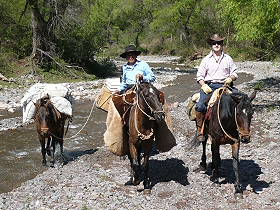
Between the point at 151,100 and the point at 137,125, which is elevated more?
the point at 151,100

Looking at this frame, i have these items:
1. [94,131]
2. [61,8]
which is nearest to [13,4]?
[61,8]

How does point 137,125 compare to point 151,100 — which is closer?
point 151,100

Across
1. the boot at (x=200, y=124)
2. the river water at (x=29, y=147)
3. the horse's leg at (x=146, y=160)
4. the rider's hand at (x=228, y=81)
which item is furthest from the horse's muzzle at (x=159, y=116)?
the river water at (x=29, y=147)

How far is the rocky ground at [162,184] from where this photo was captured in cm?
768

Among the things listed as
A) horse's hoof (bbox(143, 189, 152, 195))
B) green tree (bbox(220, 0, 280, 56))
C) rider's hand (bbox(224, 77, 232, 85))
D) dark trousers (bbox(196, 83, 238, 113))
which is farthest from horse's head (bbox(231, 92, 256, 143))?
green tree (bbox(220, 0, 280, 56))

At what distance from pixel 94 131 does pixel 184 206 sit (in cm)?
780

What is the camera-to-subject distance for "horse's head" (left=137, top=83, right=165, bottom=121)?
7.61 metres

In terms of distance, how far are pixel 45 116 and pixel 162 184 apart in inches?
130

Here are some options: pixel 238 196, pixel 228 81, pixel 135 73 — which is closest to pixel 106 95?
pixel 135 73

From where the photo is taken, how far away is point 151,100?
25.5 ft

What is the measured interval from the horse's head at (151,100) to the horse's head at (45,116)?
117 inches

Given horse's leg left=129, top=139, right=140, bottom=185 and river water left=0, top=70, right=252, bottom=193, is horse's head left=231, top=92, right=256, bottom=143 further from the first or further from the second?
river water left=0, top=70, right=252, bottom=193

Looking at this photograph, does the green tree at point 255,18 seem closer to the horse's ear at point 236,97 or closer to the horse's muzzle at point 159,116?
the horse's ear at point 236,97

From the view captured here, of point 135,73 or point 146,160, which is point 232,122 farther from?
point 135,73
